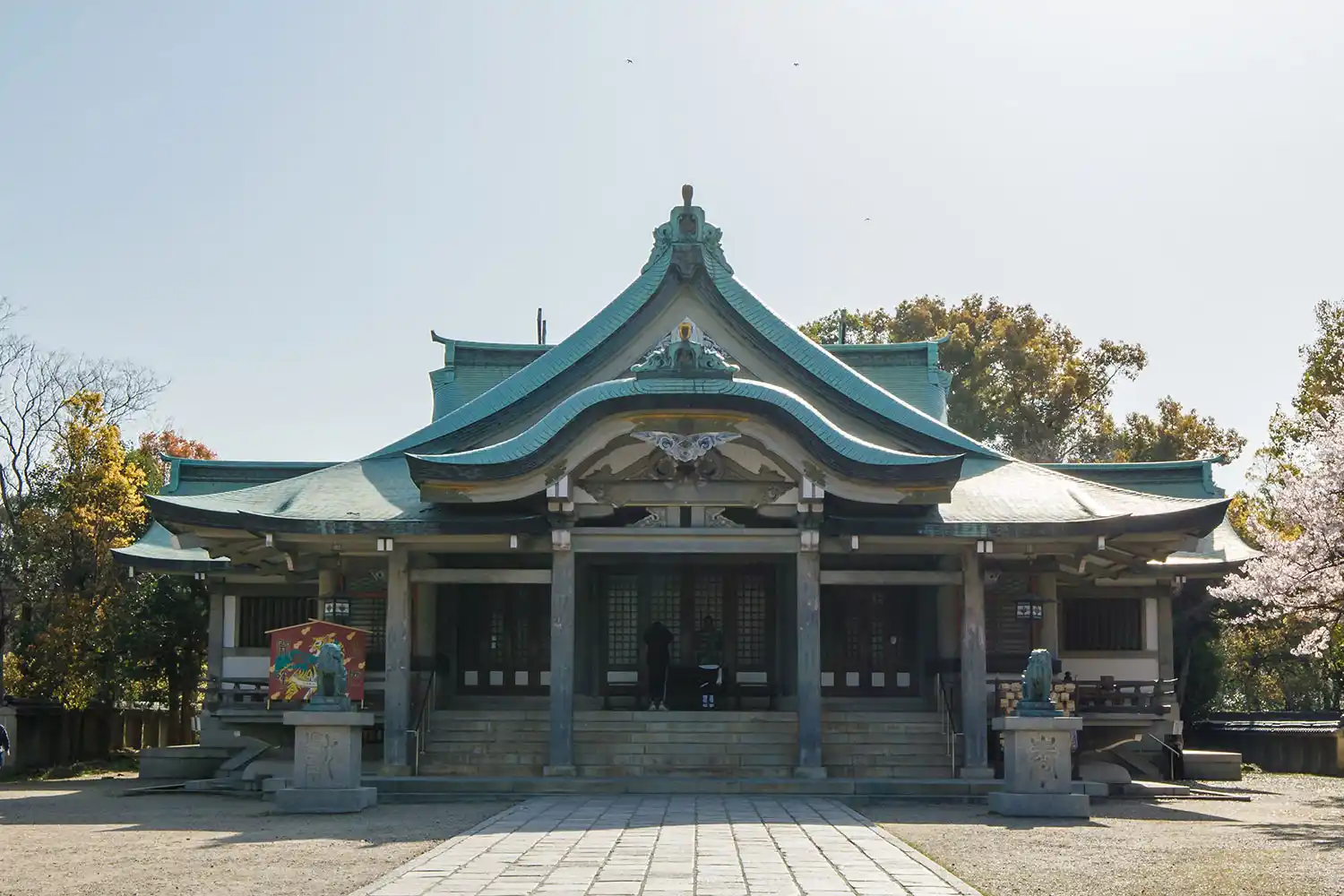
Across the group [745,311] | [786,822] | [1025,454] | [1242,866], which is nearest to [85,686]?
[745,311]

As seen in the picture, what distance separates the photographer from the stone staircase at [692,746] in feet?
66.5

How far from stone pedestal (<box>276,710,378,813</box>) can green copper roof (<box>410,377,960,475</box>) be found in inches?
167

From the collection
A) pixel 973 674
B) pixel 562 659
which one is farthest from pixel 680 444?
pixel 973 674

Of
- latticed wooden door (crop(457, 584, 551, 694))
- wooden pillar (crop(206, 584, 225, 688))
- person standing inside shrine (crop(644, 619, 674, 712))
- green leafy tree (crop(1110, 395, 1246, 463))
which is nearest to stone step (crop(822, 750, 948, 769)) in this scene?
person standing inside shrine (crop(644, 619, 674, 712))

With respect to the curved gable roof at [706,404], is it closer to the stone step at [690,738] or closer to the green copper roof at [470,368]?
the stone step at [690,738]

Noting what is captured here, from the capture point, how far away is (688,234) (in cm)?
2431

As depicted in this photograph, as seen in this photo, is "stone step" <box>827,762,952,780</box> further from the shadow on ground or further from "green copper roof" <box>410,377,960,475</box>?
the shadow on ground

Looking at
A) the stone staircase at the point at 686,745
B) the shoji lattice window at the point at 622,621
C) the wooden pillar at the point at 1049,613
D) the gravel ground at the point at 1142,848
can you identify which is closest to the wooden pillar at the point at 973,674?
the gravel ground at the point at 1142,848

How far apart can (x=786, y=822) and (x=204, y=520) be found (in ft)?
32.1

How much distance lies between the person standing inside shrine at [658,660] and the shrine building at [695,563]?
54 cm

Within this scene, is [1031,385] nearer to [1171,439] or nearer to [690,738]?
[1171,439]

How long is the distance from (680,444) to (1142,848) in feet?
28.8

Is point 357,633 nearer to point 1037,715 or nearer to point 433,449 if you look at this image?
point 433,449

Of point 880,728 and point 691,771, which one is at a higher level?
point 880,728
